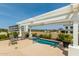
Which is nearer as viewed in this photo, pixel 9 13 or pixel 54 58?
pixel 54 58

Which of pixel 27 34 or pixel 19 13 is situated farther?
pixel 27 34

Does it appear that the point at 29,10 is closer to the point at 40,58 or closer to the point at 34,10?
the point at 34,10

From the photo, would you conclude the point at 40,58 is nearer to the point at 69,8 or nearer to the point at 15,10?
the point at 69,8

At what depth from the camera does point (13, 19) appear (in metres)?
13.6

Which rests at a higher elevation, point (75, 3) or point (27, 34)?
point (75, 3)

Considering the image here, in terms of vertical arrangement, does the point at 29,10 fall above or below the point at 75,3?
above

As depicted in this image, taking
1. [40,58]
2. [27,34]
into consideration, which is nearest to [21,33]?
[27,34]

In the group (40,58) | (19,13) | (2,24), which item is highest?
(19,13)

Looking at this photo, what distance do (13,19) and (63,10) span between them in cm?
931

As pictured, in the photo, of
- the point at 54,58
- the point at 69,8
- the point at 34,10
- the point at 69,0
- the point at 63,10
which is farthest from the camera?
the point at 34,10

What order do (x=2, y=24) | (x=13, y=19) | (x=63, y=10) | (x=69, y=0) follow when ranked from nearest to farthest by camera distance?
(x=69, y=0) → (x=63, y=10) → (x=2, y=24) → (x=13, y=19)

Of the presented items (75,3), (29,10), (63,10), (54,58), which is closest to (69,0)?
(75,3)

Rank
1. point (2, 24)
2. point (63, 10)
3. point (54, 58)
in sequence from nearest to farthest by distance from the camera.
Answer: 1. point (54, 58)
2. point (63, 10)
3. point (2, 24)

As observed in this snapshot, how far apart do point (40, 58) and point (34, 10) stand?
26.4 ft
